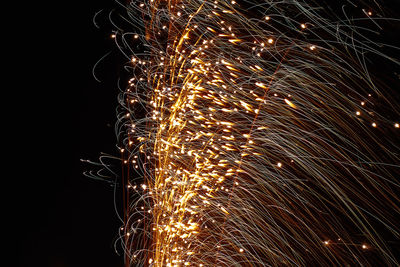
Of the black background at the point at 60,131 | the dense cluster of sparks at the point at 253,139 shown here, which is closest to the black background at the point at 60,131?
the black background at the point at 60,131

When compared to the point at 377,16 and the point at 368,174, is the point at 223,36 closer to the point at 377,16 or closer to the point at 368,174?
the point at 377,16

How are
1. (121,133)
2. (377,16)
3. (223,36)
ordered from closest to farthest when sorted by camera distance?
(377,16)
(223,36)
(121,133)

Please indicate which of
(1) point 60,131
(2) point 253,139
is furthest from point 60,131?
(2) point 253,139

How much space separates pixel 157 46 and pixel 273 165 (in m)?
1.17

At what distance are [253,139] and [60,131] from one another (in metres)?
1.51

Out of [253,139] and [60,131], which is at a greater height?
[60,131]

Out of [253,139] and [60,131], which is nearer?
[253,139]

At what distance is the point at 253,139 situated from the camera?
245cm

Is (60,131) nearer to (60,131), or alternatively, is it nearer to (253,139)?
(60,131)

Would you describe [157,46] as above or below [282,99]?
above

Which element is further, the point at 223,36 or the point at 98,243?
the point at 98,243

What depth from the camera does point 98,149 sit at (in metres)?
3.24

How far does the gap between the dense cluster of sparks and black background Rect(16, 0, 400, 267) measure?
0.70 feet

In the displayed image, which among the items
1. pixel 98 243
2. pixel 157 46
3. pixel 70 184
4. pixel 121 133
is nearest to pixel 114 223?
pixel 98 243
